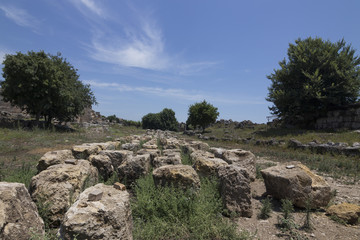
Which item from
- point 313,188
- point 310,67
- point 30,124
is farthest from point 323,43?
point 30,124

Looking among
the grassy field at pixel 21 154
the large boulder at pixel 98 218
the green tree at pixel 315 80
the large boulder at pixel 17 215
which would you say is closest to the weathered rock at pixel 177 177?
the large boulder at pixel 98 218

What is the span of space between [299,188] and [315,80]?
1968 centimetres

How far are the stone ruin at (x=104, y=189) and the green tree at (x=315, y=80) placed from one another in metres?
18.3

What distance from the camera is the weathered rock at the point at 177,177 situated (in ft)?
12.0

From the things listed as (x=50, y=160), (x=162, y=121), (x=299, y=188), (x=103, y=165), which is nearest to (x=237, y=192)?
(x=299, y=188)

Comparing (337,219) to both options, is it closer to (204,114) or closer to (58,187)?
(58,187)

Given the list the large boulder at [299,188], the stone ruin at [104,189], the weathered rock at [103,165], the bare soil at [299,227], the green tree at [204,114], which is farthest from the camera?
the green tree at [204,114]

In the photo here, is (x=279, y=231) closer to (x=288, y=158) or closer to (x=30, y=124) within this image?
(x=288, y=158)

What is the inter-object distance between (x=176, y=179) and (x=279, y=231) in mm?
1762

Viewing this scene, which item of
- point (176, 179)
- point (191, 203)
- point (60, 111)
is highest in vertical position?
point (60, 111)

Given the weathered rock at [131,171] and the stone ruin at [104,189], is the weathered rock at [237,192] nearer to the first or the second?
the stone ruin at [104,189]

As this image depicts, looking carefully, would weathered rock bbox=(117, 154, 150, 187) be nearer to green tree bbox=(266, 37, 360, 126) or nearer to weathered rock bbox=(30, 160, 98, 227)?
weathered rock bbox=(30, 160, 98, 227)

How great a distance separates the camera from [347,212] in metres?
3.56

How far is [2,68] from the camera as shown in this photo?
59.0 ft
